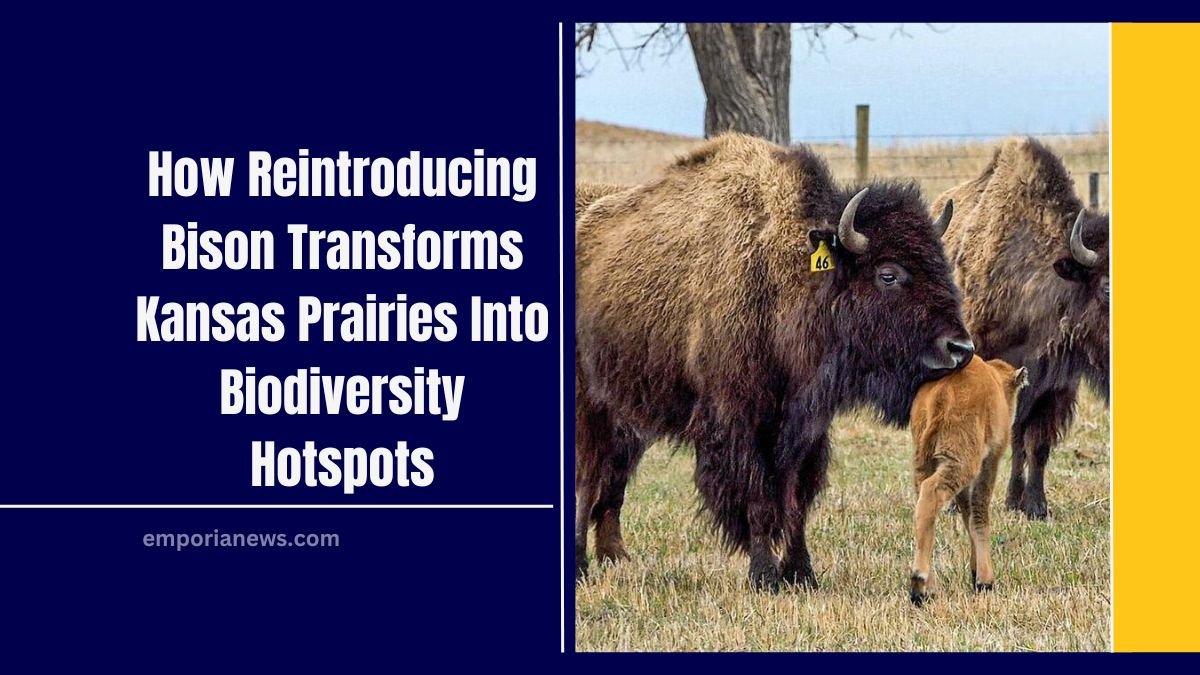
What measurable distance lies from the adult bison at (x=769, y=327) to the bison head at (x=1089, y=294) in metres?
2.07

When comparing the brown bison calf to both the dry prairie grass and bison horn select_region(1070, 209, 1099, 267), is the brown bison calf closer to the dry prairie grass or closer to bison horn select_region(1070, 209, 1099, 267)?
bison horn select_region(1070, 209, 1099, 267)

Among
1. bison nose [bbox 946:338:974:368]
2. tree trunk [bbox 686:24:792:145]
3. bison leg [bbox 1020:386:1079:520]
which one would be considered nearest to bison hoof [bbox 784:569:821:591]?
bison nose [bbox 946:338:974:368]

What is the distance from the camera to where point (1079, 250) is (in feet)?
31.5

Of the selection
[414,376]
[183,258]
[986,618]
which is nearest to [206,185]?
[183,258]

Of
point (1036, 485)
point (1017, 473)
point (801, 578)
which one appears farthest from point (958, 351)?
point (1017, 473)

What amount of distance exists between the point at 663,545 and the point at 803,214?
2.06 m

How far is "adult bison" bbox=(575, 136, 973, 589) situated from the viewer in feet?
24.7

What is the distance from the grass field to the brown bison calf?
21cm

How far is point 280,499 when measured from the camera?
6.54 meters

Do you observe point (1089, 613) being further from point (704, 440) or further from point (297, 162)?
point (297, 162)

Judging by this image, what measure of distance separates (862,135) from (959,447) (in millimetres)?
7552

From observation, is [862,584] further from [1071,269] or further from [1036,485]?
[1071,269]

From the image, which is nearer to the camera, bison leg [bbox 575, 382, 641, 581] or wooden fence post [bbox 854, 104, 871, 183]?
bison leg [bbox 575, 382, 641, 581]

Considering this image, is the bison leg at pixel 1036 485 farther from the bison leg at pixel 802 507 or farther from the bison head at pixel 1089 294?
the bison leg at pixel 802 507
